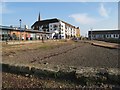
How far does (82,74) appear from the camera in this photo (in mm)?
6793

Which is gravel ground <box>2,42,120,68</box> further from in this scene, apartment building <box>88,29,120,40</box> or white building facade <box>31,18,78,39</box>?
apartment building <box>88,29,120,40</box>

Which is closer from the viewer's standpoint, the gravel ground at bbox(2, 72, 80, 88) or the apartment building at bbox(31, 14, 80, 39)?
the gravel ground at bbox(2, 72, 80, 88)

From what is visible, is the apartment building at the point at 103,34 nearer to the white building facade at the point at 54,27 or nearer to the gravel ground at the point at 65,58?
the white building facade at the point at 54,27

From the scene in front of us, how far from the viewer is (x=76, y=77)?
693 cm

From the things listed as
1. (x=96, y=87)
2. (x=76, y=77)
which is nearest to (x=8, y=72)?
(x=76, y=77)

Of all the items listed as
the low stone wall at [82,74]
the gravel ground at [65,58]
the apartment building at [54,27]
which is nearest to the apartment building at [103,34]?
the apartment building at [54,27]

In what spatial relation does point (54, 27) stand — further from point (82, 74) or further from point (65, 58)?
point (82, 74)

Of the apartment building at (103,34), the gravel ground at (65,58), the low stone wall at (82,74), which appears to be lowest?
the gravel ground at (65,58)

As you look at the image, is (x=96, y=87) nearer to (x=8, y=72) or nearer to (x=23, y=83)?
(x=23, y=83)

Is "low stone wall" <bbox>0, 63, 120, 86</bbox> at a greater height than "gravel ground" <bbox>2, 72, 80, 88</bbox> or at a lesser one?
greater

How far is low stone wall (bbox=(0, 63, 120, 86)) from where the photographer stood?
6.53m

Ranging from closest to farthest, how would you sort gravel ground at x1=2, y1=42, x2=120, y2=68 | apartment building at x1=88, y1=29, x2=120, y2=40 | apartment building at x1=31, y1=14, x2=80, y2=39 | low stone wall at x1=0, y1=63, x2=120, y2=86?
low stone wall at x1=0, y1=63, x2=120, y2=86, gravel ground at x1=2, y1=42, x2=120, y2=68, apartment building at x1=31, y1=14, x2=80, y2=39, apartment building at x1=88, y1=29, x2=120, y2=40

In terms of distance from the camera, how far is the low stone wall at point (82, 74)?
6531 millimetres

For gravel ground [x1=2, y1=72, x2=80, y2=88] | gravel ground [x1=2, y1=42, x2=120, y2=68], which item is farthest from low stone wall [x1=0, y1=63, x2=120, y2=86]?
gravel ground [x1=2, y1=42, x2=120, y2=68]
